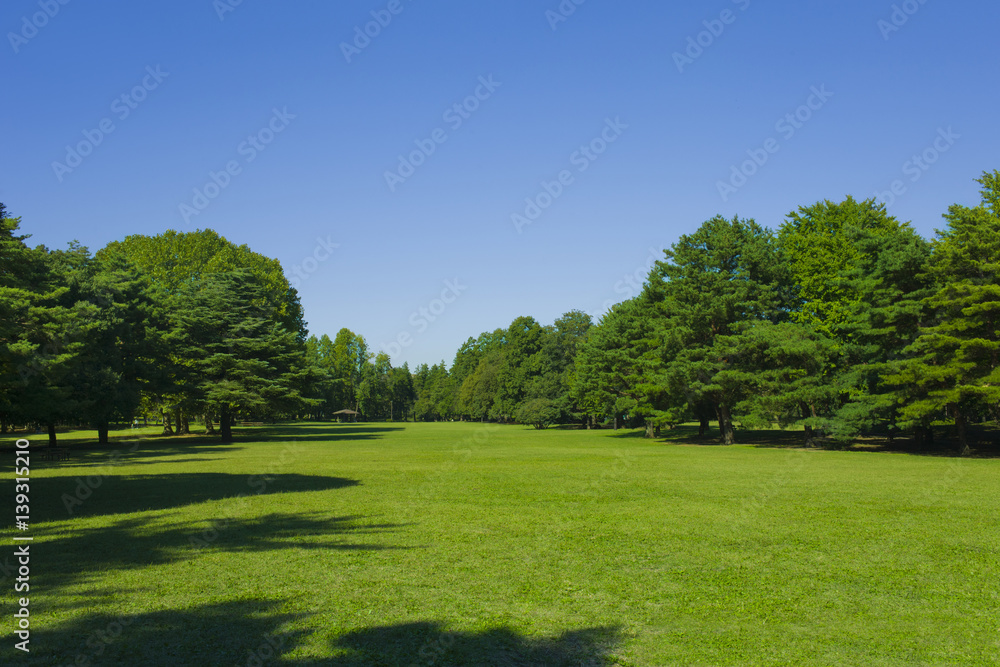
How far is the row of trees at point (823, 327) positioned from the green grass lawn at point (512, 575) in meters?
12.6

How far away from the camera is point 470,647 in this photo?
6.10 meters

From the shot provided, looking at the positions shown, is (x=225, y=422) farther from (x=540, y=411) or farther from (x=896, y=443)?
(x=896, y=443)

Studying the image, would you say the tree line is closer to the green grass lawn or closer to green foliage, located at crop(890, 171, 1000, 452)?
green foliage, located at crop(890, 171, 1000, 452)

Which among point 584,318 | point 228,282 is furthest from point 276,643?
point 584,318

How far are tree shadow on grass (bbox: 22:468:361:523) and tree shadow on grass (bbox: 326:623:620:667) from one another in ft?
33.5

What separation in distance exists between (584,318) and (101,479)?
75.2 meters

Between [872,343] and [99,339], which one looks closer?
[872,343]

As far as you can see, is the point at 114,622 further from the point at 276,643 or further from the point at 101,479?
the point at 101,479

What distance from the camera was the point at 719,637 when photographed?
6355mm

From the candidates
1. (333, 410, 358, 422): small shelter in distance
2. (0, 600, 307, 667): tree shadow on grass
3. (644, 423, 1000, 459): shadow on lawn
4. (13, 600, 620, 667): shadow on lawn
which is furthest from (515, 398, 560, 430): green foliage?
(13, 600, 620, 667): shadow on lawn

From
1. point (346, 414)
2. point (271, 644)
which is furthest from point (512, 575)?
point (346, 414)

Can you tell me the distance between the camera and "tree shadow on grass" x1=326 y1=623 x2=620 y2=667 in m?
5.76

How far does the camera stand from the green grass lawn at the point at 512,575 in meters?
6.10

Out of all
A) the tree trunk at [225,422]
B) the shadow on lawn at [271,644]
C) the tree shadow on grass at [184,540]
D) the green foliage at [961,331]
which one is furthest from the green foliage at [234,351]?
the shadow on lawn at [271,644]
